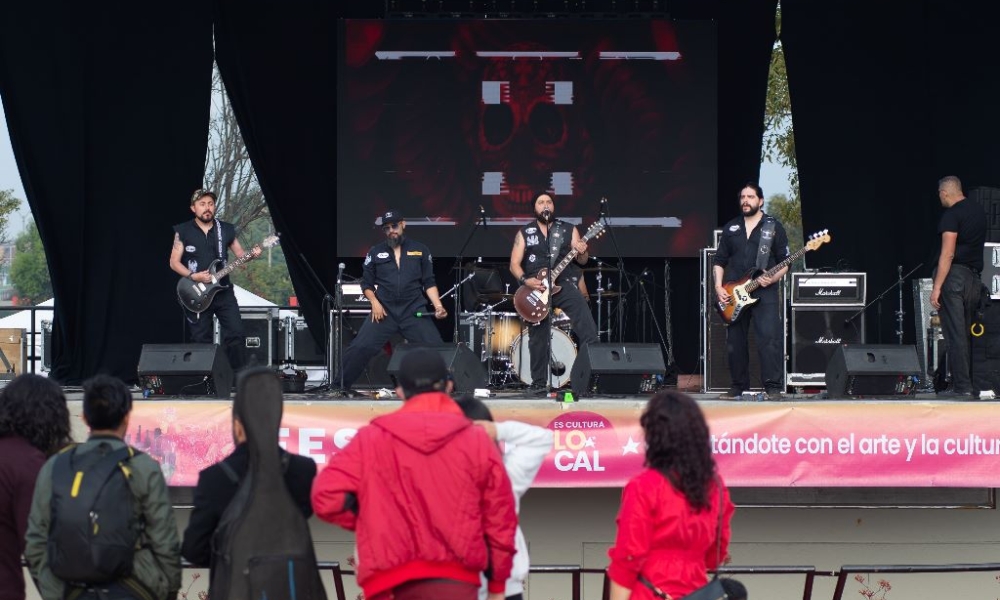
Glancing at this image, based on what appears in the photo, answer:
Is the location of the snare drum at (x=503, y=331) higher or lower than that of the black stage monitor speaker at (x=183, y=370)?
higher

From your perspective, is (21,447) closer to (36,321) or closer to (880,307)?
(36,321)

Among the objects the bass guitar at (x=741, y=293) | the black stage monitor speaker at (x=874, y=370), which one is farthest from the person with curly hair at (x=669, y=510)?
the bass guitar at (x=741, y=293)

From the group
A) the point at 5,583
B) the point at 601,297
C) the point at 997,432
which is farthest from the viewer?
the point at 601,297

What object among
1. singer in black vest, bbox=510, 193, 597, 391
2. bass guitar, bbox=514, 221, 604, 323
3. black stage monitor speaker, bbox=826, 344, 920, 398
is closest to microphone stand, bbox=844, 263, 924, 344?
black stage monitor speaker, bbox=826, 344, 920, 398

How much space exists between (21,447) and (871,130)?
1016 centimetres

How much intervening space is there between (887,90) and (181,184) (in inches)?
280

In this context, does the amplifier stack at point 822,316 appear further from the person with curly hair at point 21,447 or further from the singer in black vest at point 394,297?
the person with curly hair at point 21,447

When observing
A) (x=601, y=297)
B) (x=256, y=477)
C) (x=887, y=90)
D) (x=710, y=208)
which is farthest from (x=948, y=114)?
(x=256, y=477)

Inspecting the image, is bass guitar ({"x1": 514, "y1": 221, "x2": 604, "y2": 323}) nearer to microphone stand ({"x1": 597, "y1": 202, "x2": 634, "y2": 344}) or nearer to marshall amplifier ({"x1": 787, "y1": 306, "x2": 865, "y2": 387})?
microphone stand ({"x1": 597, "y1": 202, "x2": 634, "y2": 344})

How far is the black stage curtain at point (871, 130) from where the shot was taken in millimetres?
12930

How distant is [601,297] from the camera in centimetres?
1202

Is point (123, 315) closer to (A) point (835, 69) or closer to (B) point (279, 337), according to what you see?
(B) point (279, 337)

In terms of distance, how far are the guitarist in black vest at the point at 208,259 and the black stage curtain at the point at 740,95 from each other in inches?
202

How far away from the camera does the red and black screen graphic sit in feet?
41.4
